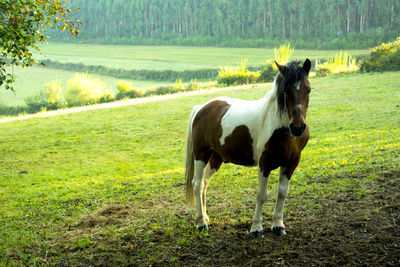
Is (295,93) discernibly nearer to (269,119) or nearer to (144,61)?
(269,119)

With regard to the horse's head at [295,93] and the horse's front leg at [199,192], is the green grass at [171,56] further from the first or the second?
the horse's head at [295,93]

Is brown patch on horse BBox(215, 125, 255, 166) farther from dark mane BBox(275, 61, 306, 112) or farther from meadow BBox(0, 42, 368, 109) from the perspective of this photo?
meadow BBox(0, 42, 368, 109)

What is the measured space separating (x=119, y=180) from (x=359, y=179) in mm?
5364

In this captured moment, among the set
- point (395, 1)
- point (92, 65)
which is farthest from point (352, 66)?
point (92, 65)

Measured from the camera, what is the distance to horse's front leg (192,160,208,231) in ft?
16.9

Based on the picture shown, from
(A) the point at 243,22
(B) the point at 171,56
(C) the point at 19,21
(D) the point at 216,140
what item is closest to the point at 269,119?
(D) the point at 216,140

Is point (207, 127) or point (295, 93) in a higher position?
point (295, 93)

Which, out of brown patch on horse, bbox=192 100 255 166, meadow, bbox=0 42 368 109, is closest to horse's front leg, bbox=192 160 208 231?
brown patch on horse, bbox=192 100 255 166

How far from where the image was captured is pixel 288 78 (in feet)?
13.3

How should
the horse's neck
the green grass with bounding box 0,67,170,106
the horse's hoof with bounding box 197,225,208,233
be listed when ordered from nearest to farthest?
the horse's neck, the horse's hoof with bounding box 197,225,208,233, the green grass with bounding box 0,67,170,106

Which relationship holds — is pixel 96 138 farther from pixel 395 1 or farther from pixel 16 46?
pixel 395 1

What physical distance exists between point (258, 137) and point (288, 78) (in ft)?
2.88

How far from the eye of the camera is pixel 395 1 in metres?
59.2

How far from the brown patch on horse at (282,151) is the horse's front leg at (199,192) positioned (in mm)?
1032
